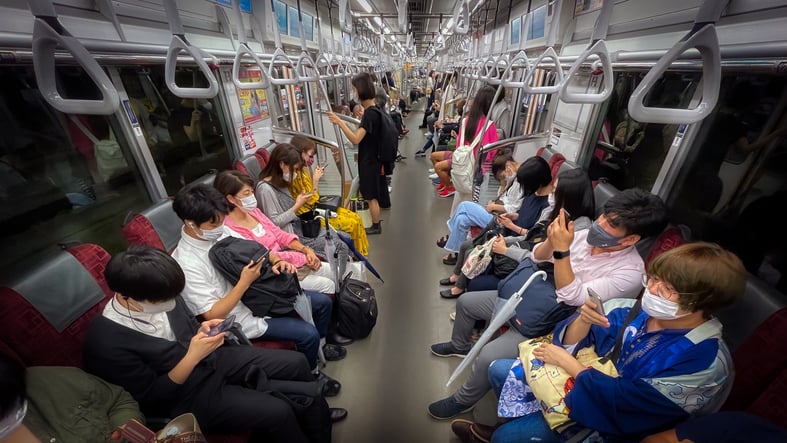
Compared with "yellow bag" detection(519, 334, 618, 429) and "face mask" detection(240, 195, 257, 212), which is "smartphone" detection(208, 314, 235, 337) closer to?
"face mask" detection(240, 195, 257, 212)

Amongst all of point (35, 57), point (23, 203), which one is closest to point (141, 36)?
point (23, 203)

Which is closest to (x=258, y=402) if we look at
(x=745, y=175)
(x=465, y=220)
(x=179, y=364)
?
(x=179, y=364)

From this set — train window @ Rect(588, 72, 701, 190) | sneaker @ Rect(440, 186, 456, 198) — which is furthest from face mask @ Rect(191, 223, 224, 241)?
sneaker @ Rect(440, 186, 456, 198)

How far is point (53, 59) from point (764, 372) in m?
3.02

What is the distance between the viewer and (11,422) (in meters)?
0.95

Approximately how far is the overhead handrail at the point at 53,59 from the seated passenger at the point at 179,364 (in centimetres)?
61

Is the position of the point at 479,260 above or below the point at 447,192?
above

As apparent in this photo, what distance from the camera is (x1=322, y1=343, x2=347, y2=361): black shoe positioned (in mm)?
2662

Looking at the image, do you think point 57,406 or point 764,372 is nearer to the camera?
point 57,406

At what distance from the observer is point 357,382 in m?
2.50

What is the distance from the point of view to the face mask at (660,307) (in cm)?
123

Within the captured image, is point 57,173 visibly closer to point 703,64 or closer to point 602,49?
point 602,49

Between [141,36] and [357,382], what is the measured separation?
335 cm

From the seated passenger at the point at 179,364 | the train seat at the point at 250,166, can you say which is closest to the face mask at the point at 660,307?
the seated passenger at the point at 179,364
